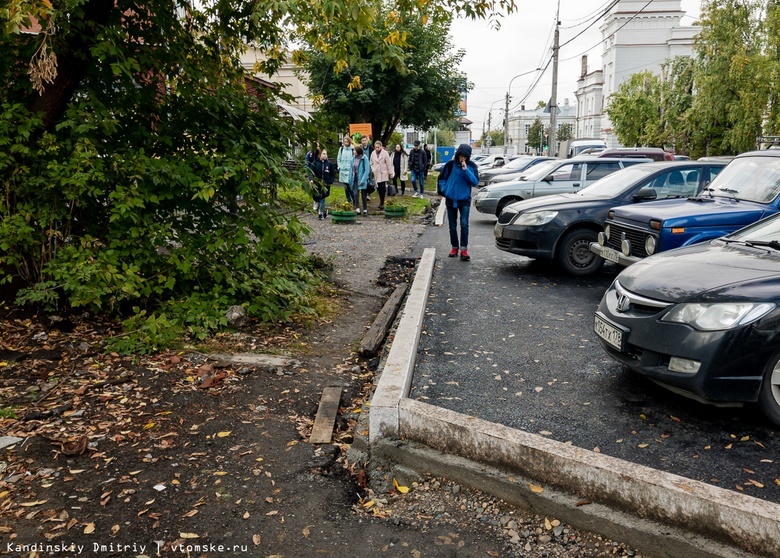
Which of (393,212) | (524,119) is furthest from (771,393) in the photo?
(524,119)

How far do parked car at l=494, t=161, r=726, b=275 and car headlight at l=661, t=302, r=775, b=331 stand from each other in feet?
17.8

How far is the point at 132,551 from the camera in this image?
10.5 ft

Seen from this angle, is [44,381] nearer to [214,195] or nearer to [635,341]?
[214,195]

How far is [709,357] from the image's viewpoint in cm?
423

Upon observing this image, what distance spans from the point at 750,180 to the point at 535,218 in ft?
9.48

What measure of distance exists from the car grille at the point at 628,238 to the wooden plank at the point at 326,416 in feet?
14.4

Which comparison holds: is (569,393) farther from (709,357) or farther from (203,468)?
(203,468)

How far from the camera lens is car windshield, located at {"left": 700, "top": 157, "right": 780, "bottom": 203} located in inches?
303

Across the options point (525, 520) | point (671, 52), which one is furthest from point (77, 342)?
point (671, 52)

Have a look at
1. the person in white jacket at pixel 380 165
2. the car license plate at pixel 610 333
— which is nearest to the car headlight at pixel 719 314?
the car license plate at pixel 610 333

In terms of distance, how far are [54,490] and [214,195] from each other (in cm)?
343

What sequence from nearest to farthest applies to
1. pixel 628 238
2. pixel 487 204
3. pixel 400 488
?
pixel 400 488 < pixel 628 238 < pixel 487 204

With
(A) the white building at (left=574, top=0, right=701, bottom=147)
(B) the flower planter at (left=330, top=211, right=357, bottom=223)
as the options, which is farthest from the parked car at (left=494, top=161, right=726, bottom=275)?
(A) the white building at (left=574, top=0, right=701, bottom=147)

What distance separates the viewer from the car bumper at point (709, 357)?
4.19 meters
